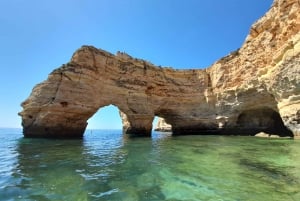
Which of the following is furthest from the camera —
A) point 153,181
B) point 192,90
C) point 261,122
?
point 192,90

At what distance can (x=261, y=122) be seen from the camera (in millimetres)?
24844

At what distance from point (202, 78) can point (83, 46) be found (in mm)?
15170

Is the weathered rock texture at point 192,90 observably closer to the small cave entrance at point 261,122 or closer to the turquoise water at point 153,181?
the small cave entrance at point 261,122

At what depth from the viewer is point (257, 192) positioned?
14.7ft

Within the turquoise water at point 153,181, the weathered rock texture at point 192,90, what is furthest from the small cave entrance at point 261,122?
the turquoise water at point 153,181

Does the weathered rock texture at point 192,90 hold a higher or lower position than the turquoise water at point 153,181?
higher

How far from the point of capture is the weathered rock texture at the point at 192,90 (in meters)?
17.6

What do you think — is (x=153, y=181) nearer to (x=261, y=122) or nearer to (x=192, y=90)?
(x=261, y=122)

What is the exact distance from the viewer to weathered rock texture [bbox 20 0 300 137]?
17.6 meters

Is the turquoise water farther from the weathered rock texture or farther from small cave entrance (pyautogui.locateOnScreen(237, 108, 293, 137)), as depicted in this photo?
small cave entrance (pyautogui.locateOnScreen(237, 108, 293, 137))

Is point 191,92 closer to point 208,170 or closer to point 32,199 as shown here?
point 208,170

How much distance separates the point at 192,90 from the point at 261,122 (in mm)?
8657

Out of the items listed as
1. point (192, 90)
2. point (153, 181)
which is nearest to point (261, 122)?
point (192, 90)

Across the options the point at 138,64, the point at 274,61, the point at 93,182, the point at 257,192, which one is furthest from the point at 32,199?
the point at 138,64
